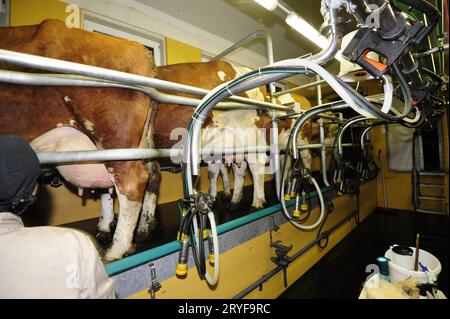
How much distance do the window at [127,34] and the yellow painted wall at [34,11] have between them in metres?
0.28

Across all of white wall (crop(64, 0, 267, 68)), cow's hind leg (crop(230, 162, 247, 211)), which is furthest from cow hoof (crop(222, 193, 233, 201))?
white wall (crop(64, 0, 267, 68))

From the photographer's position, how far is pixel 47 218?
6.11 feet

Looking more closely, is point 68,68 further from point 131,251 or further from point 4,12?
point 4,12

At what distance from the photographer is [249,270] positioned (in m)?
1.73

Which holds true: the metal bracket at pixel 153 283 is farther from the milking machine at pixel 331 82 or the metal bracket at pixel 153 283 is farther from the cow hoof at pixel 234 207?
the cow hoof at pixel 234 207

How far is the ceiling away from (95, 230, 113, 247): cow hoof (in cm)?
287

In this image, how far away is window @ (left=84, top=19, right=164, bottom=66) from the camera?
8.14 ft

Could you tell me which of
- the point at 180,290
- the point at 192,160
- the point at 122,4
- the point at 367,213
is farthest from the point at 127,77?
the point at 367,213

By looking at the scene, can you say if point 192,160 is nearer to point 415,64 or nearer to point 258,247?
point 258,247

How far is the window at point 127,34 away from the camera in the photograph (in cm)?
248

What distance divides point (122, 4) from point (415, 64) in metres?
3.07

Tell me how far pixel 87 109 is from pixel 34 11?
1760mm

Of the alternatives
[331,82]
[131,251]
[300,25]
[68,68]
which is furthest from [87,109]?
[300,25]

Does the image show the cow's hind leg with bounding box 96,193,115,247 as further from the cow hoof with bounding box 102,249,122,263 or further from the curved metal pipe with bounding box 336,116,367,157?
the curved metal pipe with bounding box 336,116,367,157
